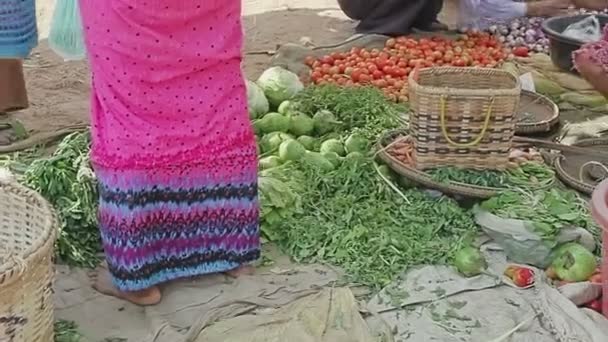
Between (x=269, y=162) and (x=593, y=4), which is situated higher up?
(x=593, y=4)

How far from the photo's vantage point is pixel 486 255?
3891mm

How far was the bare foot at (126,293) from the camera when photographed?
11.8 ft

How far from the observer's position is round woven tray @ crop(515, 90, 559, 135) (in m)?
5.00

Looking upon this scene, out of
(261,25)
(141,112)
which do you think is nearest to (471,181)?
(141,112)

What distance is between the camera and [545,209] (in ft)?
12.8

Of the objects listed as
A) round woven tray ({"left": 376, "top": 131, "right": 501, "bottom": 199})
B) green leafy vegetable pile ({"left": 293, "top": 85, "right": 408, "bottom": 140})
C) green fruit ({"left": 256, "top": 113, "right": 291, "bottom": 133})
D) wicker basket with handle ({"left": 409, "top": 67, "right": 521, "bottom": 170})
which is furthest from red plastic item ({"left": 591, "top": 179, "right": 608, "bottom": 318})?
green fruit ({"left": 256, "top": 113, "right": 291, "bottom": 133})

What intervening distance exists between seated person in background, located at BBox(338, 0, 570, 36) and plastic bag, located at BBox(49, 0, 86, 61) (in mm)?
3282

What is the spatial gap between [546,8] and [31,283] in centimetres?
510

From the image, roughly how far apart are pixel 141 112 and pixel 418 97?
136cm

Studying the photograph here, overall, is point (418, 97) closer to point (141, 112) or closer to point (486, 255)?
point (486, 255)

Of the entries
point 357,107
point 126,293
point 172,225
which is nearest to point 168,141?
point 172,225

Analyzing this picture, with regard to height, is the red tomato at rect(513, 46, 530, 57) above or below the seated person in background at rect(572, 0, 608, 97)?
below

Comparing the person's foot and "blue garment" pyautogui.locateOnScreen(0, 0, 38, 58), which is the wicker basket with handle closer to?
the person's foot

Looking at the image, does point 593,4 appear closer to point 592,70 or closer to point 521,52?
point 521,52
